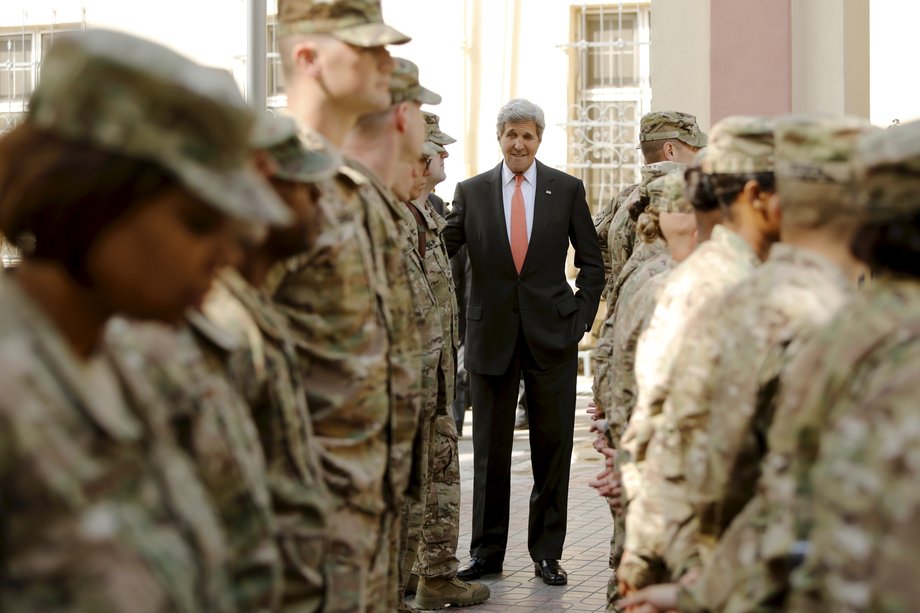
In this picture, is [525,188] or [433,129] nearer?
[433,129]

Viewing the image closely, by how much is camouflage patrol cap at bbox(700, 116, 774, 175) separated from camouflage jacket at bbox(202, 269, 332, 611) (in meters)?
1.20

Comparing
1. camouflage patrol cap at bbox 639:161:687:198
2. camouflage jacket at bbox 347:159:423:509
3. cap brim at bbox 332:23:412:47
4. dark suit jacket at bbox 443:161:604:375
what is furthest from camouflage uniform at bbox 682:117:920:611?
dark suit jacket at bbox 443:161:604:375

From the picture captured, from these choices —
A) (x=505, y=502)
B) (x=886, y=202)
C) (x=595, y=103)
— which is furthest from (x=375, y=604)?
(x=595, y=103)

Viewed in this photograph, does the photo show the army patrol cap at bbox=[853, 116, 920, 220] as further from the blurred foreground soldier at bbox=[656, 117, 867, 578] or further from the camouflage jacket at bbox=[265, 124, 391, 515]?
the camouflage jacket at bbox=[265, 124, 391, 515]

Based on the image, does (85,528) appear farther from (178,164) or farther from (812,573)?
(812,573)

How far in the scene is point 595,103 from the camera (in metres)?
17.8

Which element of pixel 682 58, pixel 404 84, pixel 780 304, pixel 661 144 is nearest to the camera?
pixel 780 304

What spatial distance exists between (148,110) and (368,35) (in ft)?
7.01

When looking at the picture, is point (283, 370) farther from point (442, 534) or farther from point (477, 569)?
point (477, 569)

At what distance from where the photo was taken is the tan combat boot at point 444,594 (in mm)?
6902

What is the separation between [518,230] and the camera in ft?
26.5

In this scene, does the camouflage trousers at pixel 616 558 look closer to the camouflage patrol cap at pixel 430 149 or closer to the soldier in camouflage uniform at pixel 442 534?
the soldier in camouflage uniform at pixel 442 534

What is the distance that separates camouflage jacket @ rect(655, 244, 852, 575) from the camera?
9.31 feet

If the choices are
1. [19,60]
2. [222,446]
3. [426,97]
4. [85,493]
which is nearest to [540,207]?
[426,97]
